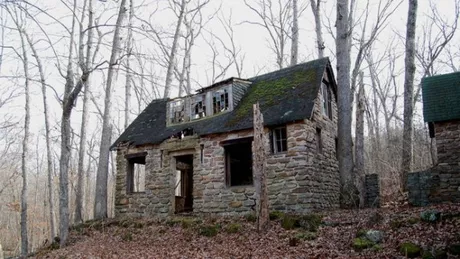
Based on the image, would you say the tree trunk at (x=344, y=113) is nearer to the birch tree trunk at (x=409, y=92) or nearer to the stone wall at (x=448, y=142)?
the birch tree trunk at (x=409, y=92)

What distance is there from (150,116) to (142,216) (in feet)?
16.0

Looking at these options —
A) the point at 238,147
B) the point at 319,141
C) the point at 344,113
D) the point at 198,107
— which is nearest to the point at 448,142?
the point at 344,113

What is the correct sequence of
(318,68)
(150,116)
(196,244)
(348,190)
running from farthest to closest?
(150,116)
(318,68)
(348,190)
(196,244)

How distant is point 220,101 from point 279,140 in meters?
3.36

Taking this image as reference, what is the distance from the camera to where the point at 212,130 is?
43.7 feet

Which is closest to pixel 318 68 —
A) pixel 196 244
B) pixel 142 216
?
pixel 196 244

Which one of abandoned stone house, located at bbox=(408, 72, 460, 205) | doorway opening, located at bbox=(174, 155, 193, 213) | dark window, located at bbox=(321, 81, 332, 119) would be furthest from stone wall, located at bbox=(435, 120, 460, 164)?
doorway opening, located at bbox=(174, 155, 193, 213)

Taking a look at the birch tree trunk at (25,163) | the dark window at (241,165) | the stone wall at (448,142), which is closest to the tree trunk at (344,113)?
the stone wall at (448,142)

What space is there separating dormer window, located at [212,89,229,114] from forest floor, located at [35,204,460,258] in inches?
176

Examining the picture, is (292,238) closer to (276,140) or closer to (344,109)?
(276,140)

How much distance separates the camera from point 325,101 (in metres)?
14.3

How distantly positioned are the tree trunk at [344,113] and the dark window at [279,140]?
8.15 ft

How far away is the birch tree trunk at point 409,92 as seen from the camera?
13125 millimetres

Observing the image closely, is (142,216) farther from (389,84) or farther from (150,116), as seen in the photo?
(389,84)
